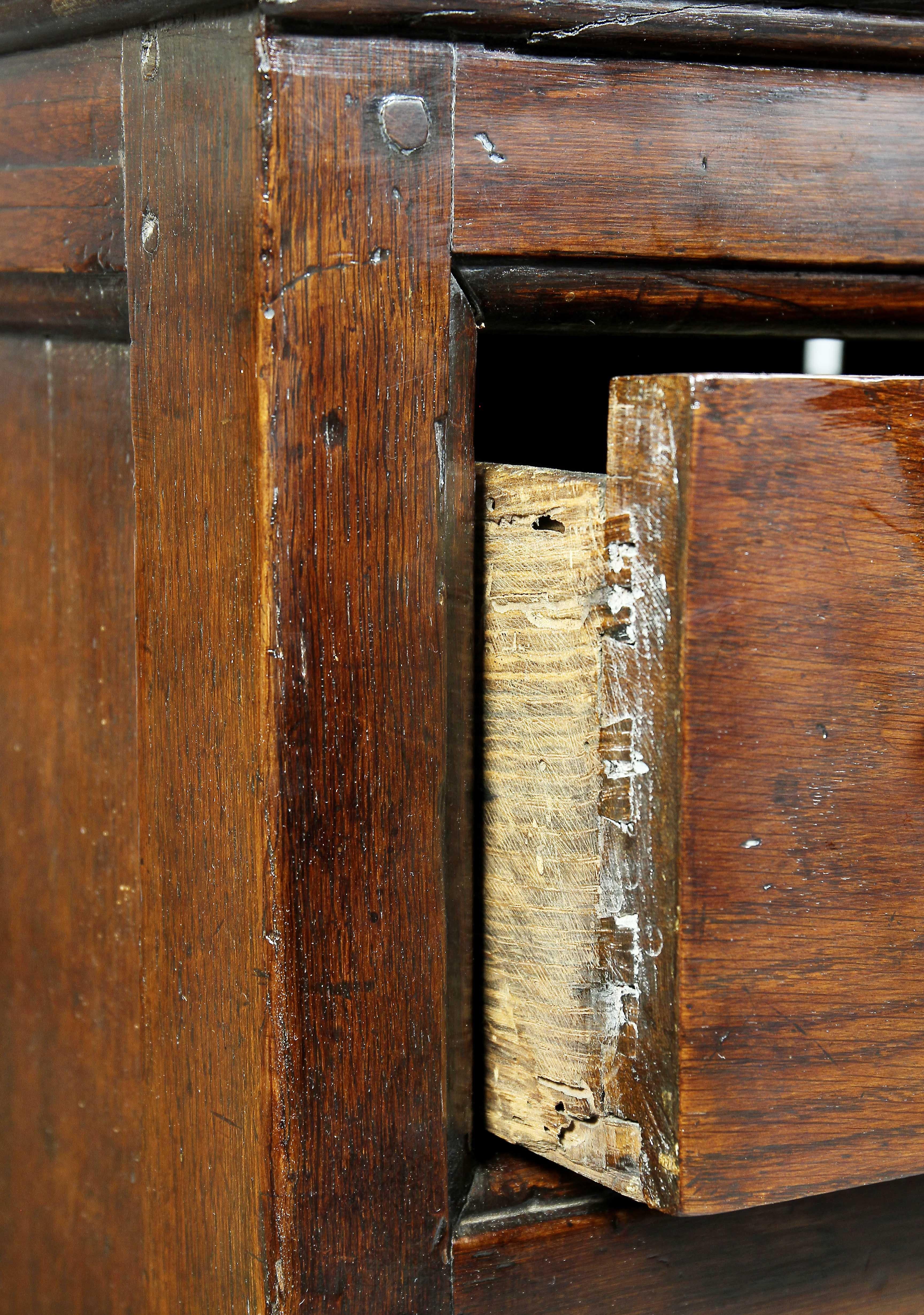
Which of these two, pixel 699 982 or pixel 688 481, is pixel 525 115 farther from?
pixel 699 982

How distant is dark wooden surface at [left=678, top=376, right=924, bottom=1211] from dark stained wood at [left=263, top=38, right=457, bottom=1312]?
123mm

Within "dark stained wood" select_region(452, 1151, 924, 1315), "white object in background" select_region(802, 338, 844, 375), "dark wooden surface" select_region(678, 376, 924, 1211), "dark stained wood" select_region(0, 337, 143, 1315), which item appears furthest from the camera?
"white object in background" select_region(802, 338, 844, 375)

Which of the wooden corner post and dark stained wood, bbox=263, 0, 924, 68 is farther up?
dark stained wood, bbox=263, 0, 924, 68

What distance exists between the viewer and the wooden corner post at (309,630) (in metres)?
0.55

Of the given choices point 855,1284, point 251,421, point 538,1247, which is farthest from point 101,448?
point 855,1284

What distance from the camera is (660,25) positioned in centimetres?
59

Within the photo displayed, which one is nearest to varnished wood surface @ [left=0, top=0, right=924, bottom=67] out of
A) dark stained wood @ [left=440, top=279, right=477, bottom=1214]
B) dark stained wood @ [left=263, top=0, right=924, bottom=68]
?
dark stained wood @ [left=263, top=0, right=924, bottom=68]

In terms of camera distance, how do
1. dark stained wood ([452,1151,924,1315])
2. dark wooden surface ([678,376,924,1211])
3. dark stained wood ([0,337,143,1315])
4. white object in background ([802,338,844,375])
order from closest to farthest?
dark wooden surface ([678,376,924,1211]) < dark stained wood ([452,1151,924,1315]) < dark stained wood ([0,337,143,1315]) < white object in background ([802,338,844,375])

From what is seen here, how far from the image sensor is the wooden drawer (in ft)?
1.72

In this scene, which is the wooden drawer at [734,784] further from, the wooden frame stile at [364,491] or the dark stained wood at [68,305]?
the dark stained wood at [68,305]

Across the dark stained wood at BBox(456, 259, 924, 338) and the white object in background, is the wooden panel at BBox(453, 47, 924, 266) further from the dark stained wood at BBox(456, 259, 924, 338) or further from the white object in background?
the white object in background

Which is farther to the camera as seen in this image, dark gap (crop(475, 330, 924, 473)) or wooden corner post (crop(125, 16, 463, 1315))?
dark gap (crop(475, 330, 924, 473))

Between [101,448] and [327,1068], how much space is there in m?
0.35

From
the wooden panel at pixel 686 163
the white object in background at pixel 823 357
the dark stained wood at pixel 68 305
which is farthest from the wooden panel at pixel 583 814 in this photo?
the white object in background at pixel 823 357
